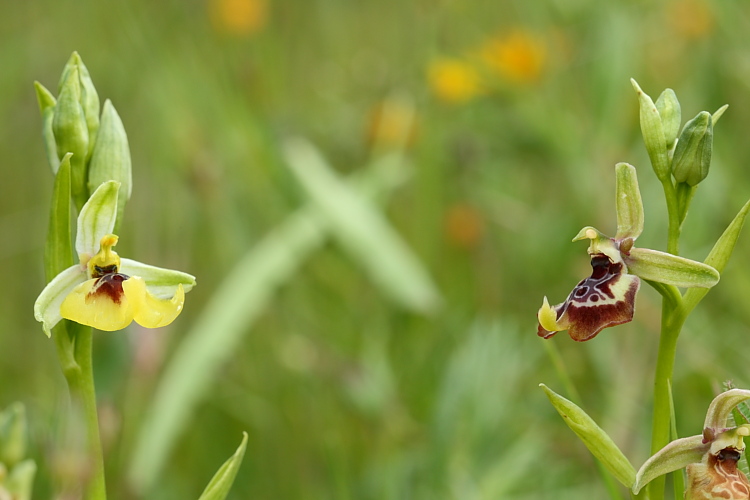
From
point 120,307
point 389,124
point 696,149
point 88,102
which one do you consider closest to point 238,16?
point 389,124

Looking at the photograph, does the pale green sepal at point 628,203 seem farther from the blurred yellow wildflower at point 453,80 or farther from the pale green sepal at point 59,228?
the blurred yellow wildflower at point 453,80

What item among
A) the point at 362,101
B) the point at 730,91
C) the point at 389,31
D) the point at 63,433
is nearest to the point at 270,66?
the point at 362,101

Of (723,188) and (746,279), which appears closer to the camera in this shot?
(746,279)

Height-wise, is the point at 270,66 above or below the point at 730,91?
above

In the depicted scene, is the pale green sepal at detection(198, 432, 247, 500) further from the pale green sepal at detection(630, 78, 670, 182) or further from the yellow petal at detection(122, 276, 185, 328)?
the pale green sepal at detection(630, 78, 670, 182)

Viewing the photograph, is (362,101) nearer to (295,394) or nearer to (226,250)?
(226,250)

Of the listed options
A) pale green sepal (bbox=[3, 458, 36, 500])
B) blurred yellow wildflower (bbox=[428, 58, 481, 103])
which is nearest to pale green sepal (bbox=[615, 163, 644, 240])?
pale green sepal (bbox=[3, 458, 36, 500])

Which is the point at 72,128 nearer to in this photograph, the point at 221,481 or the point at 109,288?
the point at 109,288
